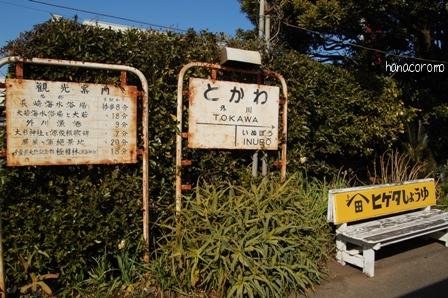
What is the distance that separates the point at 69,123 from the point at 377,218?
392cm

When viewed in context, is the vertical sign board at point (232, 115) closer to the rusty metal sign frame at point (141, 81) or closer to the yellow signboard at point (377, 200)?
the rusty metal sign frame at point (141, 81)

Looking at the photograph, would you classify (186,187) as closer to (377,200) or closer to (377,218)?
(377,200)

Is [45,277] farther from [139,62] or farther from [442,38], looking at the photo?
[442,38]

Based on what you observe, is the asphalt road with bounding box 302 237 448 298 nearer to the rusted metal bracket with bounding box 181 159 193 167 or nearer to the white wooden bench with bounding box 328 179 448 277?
the white wooden bench with bounding box 328 179 448 277

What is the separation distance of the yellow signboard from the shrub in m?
0.32

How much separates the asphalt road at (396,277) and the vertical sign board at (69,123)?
2327mm

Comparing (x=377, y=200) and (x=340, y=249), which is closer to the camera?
(x=340, y=249)

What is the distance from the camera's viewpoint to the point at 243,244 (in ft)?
11.2

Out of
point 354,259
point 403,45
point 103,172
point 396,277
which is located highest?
point 403,45

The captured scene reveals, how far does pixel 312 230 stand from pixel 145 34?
2615 mm

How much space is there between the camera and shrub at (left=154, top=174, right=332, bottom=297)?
330 centimetres

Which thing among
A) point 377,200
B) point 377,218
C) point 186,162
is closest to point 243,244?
point 186,162

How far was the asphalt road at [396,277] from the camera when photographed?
362cm

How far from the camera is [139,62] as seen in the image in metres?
3.64
